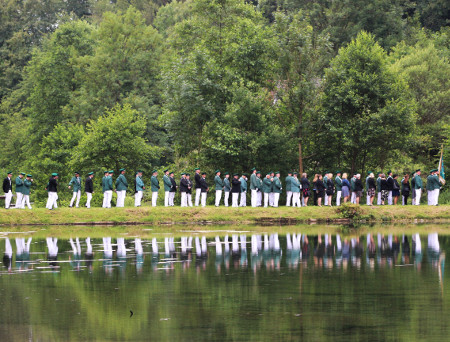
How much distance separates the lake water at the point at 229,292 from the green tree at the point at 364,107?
2243 cm

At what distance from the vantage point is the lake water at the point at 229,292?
1312cm

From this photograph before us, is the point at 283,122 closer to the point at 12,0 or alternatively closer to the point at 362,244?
the point at 362,244

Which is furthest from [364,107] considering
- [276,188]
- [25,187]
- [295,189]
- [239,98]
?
[25,187]

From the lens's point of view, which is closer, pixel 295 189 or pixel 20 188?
pixel 20 188

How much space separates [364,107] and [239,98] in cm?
835

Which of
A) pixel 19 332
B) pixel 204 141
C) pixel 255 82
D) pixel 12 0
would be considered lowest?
pixel 19 332

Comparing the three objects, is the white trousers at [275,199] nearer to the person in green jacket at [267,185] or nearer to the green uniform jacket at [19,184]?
the person in green jacket at [267,185]

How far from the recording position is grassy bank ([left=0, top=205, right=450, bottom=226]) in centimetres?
3912

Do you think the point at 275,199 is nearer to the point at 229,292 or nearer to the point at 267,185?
the point at 267,185

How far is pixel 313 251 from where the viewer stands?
2434cm

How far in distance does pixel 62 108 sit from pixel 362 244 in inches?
2094

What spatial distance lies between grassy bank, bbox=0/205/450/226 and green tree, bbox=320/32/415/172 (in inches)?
381

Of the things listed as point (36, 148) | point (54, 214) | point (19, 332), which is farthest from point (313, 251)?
point (36, 148)

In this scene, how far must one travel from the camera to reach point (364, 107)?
1944 inches
